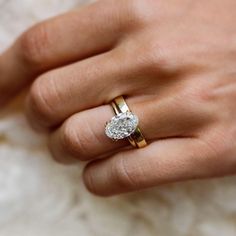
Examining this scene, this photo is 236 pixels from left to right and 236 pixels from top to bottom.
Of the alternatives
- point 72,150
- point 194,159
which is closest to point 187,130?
point 194,159

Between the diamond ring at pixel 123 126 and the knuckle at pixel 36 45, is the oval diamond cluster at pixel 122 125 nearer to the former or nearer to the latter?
the diamond ring at pixel 123 126

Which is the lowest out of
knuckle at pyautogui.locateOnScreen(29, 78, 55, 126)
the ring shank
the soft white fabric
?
the soft white fabric

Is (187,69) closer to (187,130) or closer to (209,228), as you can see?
(187,130)

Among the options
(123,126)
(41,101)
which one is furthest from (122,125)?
(41,101)

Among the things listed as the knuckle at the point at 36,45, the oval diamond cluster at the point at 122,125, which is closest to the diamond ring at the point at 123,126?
the oval diamond cluster at the point at 122,125

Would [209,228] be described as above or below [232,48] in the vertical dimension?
below

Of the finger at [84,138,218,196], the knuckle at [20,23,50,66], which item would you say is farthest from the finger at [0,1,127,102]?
the finger at [84,138,218,196]

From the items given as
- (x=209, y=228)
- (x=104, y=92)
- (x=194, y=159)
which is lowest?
(x=209, y=228)

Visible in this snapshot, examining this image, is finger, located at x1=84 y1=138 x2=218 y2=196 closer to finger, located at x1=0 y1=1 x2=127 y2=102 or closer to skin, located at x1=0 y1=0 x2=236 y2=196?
skin, located at x1=0 y1=0 x2=236 y2=196
